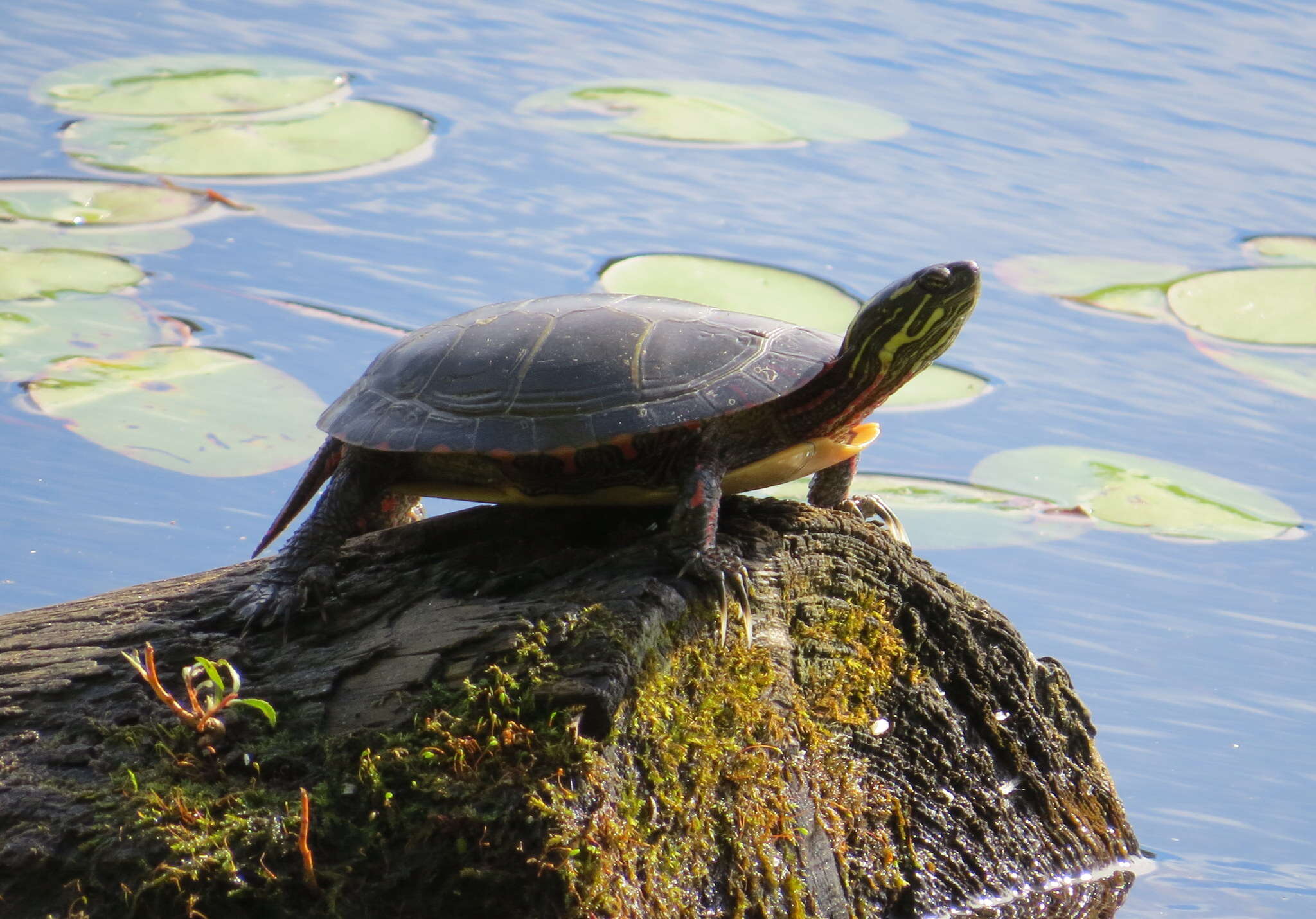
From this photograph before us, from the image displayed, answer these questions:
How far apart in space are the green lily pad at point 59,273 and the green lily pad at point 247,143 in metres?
0.66

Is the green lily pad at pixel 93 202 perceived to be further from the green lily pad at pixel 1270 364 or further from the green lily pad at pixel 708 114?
the green lily pad at pixel 1270 364

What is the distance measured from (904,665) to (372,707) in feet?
2.52

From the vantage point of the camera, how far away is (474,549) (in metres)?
1.93

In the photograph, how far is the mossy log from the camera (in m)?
1.54

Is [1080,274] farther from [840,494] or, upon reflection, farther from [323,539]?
[323,539]

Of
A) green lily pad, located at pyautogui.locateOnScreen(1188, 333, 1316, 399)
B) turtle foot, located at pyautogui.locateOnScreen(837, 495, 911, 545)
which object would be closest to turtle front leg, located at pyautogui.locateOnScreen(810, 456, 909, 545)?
turtle foot, located at pyautogui.locateOnScreen(837, 495, 911, 545)

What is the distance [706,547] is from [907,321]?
45cm

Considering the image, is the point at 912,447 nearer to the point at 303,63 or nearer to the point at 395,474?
the point at 395,474

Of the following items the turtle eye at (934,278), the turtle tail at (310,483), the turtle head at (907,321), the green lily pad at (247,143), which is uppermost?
the turtle eye at (934,278)

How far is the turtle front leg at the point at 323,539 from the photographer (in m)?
1.87

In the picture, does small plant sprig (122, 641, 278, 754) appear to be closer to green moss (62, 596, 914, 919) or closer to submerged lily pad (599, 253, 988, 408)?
green moss (62, 596, 914, 919)

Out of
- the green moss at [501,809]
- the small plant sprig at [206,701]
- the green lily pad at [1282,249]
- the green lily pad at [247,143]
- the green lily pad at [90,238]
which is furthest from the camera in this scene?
the green lily pad at [1282,249]

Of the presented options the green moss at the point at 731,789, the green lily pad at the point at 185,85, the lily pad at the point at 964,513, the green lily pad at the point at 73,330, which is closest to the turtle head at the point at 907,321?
the green moss at the point at 731,789

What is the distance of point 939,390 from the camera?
404cm
